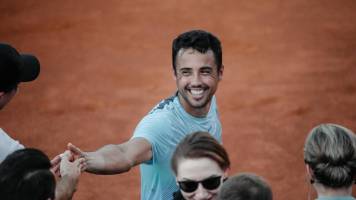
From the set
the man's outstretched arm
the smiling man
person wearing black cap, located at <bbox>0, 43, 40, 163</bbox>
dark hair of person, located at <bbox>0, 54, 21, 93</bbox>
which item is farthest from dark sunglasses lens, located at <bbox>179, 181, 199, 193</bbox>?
dark hair of person, located at <bbox>0, 54, 21, 93</bbox>

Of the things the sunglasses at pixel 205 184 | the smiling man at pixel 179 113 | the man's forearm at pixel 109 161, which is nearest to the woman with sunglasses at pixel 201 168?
the sunglasses at pixel 205 184

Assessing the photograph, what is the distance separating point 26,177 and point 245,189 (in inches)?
41.7

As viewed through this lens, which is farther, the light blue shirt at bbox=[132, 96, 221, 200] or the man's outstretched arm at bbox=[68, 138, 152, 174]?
the light blue shirt at bbox=[132, 96, 221, 200]

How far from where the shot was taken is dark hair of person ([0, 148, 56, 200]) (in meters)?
4.14

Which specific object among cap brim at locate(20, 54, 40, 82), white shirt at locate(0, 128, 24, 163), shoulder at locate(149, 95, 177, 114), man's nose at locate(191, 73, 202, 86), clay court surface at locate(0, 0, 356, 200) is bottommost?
clay court surface at locate(0, 0, 356, 200)

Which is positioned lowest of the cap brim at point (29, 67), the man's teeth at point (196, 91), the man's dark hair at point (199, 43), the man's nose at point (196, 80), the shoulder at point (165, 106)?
the shoulder at point (165, 106)

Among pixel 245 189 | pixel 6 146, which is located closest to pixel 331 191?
pixel 245 189

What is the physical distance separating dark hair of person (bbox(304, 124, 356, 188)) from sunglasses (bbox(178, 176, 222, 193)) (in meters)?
0.58

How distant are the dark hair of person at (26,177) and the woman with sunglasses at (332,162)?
56.4 inches

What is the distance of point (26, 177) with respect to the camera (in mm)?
4188

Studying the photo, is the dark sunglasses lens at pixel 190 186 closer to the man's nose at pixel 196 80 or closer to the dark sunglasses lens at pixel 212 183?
the dark sunglasses lens at pixel 212 183

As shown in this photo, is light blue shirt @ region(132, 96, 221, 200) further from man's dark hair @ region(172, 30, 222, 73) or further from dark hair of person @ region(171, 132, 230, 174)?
dark hair of person @ region(171, 132, 230, 174)

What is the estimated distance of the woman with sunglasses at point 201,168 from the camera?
16.9ft

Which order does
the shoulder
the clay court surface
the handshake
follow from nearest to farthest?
the handshake, the shoulder, the clay court surface
